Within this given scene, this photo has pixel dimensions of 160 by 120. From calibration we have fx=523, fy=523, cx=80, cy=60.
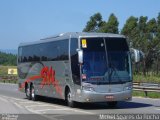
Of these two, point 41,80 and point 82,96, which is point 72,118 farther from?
point 41,80

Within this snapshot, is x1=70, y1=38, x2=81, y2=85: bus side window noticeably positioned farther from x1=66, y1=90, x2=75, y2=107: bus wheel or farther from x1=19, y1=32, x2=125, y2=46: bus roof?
x1=66, y1=90, x2=75, y2=107: bus wheel

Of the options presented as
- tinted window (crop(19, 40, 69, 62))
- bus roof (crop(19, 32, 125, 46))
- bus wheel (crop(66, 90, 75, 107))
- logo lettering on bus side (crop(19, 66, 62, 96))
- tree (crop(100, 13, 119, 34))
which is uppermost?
tree (crop(100, 13, 119, 34))

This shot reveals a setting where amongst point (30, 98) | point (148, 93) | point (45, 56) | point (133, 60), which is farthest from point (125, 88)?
point (148, 93)

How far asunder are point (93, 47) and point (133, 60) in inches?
73.6

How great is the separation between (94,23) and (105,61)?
6809 cm

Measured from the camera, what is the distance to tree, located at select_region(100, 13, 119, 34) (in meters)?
86.1

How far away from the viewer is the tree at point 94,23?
292 feet

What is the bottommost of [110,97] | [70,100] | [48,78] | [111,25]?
[70,100]

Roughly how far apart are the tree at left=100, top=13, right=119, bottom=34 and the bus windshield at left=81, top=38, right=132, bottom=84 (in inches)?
2506

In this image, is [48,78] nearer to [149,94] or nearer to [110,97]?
[110,97]

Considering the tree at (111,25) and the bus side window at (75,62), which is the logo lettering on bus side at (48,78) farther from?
the tree at (111,25)

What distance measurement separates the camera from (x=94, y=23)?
293 feet

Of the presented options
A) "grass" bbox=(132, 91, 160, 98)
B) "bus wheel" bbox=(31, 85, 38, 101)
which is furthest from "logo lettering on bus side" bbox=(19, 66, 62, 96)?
"grass" bbox=(132, 91, 160, 98)

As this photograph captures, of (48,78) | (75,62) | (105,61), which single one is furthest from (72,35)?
(48,78)
